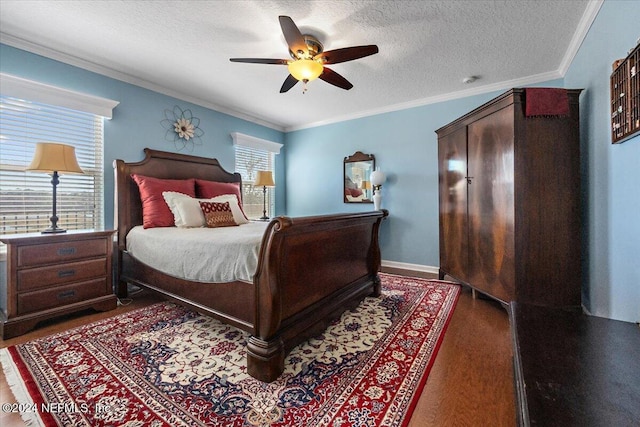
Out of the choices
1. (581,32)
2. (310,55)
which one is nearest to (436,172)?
(581,32)

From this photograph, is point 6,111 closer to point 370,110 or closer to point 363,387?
point 363,387

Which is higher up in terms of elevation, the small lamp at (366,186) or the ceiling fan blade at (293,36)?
the ceiling fan blade at (293,36)

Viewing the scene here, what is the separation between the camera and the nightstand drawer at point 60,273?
2.09 meters

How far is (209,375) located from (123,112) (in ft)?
9.91

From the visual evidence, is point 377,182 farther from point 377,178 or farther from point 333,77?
point 333,77

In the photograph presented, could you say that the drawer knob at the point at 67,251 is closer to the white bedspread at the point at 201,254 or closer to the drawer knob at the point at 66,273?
the drawer knob at the point at 66,273

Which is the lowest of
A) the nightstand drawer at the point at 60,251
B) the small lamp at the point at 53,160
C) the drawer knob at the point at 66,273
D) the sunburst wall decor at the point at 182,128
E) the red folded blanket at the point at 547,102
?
the drawer knob at the point at 66,273

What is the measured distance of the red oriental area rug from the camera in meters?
1.25

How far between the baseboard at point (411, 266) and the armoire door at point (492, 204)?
3.62 ft

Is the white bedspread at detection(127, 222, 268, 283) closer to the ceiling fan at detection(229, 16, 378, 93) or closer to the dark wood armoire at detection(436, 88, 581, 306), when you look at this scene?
the ceiling fan at detection(229, 16, 378, 93)

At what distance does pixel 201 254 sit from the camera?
6.27 feet

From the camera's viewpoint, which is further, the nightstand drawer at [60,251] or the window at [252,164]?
the window at [252,164]

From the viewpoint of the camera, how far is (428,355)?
1.74 metres

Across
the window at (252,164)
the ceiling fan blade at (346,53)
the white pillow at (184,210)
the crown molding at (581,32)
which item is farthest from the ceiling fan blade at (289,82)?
the crown molding at (581,32)
